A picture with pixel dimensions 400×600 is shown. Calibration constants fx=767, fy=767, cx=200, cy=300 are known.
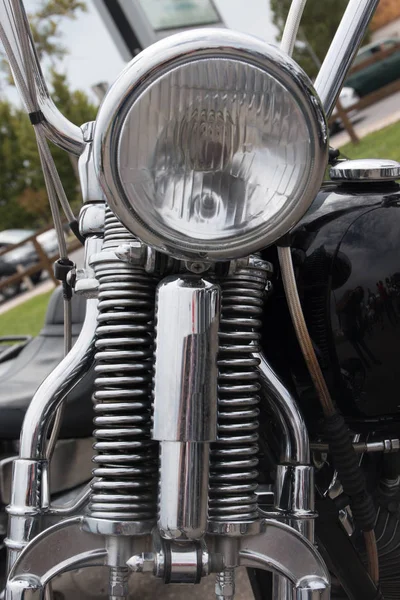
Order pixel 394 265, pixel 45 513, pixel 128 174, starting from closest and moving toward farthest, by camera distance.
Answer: pixel 128 174 < pixel 45 513 < pixel 394 265

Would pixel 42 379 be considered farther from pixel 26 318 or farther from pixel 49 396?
pixel 26 318

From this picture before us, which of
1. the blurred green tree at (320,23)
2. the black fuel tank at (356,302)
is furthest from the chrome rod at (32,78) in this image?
the blurred green tree at (320,23)

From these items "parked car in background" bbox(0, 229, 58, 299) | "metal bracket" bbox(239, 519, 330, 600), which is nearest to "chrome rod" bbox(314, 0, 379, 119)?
"metal bracket" bbox(239, 519, 330, 600)

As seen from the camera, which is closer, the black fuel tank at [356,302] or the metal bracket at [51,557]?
the metal bracket at [51,557]

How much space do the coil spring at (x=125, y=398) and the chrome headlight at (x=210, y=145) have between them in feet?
0.35

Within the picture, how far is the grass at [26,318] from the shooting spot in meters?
6.86

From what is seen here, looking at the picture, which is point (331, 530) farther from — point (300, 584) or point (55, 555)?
point (55, 555)

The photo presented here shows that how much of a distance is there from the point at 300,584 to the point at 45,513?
0.30 meters

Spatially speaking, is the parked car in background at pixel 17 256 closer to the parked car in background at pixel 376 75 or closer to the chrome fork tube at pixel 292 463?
the parked car in background at pixel 376 75

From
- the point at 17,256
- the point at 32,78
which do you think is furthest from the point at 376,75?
the point at 32,78

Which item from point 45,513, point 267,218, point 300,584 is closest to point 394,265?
point 267,218

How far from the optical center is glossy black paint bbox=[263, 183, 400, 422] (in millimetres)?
1071

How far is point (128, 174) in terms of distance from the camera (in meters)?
0.78

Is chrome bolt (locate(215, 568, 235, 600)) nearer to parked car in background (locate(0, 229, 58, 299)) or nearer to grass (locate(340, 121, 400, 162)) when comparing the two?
grass (locate(340, 121, 400, 162))
